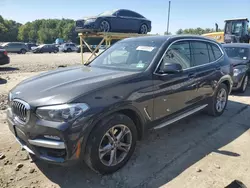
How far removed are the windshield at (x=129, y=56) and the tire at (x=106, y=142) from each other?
0.91 m

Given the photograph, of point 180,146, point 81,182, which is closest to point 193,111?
point 180,146

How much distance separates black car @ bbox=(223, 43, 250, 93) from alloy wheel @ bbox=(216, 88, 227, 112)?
211 centimetres

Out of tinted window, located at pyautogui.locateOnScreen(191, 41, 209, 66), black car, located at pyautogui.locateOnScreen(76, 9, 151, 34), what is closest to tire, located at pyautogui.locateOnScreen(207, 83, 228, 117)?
tinted window, located at pyautogui.locateOnScreen(191, 41, 209, 66)

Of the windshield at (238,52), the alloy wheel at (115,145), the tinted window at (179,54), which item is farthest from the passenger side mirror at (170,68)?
the windshield at (238,52)

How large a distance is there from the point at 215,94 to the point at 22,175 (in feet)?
12.9

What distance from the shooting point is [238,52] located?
8492 millimetres

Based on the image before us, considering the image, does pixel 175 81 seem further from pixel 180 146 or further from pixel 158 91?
pixel 180 146

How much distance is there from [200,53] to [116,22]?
7087mm

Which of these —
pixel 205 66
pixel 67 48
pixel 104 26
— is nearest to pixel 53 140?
pixel 205 66

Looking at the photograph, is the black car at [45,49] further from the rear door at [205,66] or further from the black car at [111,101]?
the rear door at [205,66]

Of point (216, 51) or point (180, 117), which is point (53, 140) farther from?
point (216, 51)

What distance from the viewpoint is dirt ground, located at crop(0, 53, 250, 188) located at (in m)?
2.94

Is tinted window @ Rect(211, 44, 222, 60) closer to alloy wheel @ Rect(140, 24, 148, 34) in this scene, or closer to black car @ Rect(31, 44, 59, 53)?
alloy wheel @ Rect(140, 24, 148, 34)

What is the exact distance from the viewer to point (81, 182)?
2.93 meters
